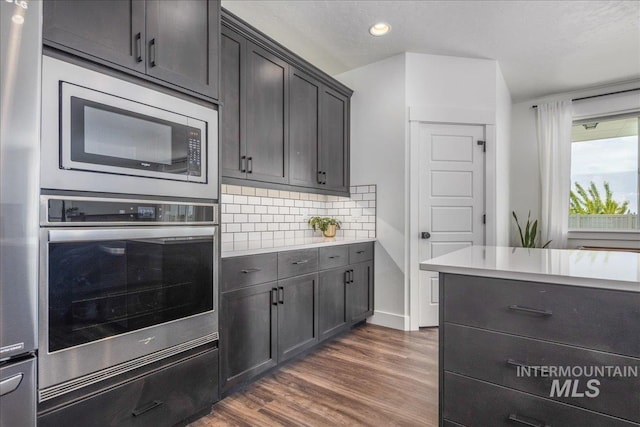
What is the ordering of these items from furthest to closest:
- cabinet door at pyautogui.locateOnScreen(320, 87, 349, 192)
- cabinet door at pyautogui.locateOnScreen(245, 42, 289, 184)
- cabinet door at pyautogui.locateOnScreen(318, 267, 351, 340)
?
cabinet door at pyautogui.locateOnScreen(320, 87, 349, 192)
cabinet door at pyautogui.locateOnScreen(318, 267, 351, 340)
cabinet door at pyautogui.locateOnScreen(245, 42, 289, 184)

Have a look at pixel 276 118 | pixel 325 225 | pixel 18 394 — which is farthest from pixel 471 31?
pixel 18 394

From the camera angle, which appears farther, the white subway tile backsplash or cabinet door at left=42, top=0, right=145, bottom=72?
the white subway tile backsplash

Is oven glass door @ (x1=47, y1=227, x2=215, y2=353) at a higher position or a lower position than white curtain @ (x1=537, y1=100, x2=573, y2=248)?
lower

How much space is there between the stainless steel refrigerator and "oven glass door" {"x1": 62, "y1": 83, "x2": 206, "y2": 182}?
6.9 inches

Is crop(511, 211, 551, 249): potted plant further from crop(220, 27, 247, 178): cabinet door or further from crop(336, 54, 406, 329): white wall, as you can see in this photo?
crop(220, 27, 247, 178): cabinet door

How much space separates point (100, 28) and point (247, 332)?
1754 millimetres

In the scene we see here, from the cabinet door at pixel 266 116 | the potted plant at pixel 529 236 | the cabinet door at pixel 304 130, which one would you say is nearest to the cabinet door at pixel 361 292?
the cabinet door at pixel 304 130

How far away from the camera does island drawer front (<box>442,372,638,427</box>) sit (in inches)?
46.5

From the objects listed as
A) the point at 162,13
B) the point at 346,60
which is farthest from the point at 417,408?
the point at 346,60

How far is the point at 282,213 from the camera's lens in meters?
3.29

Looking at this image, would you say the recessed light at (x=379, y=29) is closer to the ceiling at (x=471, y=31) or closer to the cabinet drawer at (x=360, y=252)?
the ceiling at (x=471, y=31)

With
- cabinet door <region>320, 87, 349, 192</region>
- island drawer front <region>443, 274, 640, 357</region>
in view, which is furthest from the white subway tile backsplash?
island drawer front <region>443, 274, 640, 357</region>

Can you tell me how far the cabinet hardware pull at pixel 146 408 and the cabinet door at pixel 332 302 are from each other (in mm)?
1396

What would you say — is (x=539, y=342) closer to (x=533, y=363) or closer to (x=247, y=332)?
(x=533, y=363)
